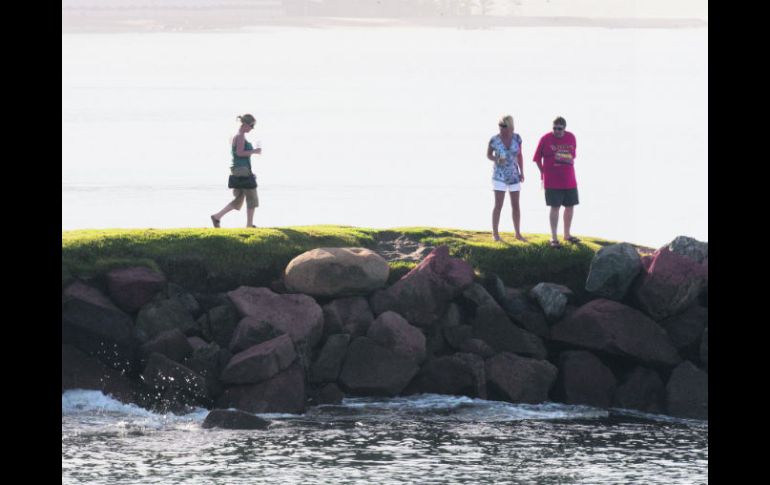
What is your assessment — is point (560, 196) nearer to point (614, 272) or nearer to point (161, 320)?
point (614, 272)

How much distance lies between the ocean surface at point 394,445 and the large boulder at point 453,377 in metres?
0.20

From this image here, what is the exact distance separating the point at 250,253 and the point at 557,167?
551 cm

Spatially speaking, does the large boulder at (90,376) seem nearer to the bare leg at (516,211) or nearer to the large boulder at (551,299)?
the large boulder at (551,299)

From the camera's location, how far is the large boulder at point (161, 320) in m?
25.1

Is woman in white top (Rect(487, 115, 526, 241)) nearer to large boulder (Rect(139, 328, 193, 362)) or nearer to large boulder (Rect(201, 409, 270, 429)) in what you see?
large boulder (Rect(139, 328, 193, 362))

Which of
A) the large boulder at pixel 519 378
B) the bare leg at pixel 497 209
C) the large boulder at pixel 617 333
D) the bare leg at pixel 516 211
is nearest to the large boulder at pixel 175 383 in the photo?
the large boulder at pixel 519 378

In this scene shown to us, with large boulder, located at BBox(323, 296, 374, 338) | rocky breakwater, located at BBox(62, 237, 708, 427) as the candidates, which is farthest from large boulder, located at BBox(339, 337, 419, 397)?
large boulder, located at BBox(323, 296, 374, 338)

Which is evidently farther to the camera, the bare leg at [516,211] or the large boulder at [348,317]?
the bare leg at [516,211]

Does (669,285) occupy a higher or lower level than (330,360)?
higher

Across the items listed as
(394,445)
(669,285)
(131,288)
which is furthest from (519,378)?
(131,288)

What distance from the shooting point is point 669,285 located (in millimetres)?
26062

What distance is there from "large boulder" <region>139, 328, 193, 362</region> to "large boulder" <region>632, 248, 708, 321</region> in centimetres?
757

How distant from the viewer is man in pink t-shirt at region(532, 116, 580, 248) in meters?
27.1
